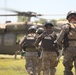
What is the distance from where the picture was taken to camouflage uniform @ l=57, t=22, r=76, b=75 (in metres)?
7.45

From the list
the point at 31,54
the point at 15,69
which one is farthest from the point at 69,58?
the point at 15,69

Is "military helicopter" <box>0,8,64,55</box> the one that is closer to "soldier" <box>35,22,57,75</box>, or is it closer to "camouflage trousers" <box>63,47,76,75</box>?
"soldier" <box>35,22,57,75</box>

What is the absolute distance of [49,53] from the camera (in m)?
9.11

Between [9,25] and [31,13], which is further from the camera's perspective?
[9,25]

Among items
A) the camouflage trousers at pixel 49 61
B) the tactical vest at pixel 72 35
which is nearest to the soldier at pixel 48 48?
the camouflage trousers at pixel 49 61

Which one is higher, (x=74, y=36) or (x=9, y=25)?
(x=74, y=36)

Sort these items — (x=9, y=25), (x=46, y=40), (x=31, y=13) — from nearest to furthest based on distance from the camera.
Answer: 1. (x=46, y=40)
2. (x=31, y=13)
3. (x=9, y=25)

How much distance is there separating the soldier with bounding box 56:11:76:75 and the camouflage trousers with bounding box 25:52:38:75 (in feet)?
9.36

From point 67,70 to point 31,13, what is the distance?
1781cm

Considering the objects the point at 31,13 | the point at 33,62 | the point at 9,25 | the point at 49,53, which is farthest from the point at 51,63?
the point at 9,25

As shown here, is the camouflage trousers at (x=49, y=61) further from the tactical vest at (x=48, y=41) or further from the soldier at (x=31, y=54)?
the soldier at (x=31, y=54)

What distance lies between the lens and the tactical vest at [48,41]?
29.8 ft

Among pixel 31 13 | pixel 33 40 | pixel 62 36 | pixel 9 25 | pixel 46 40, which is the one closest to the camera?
pixel 62 36

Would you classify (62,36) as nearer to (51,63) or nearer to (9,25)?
(51,63)
